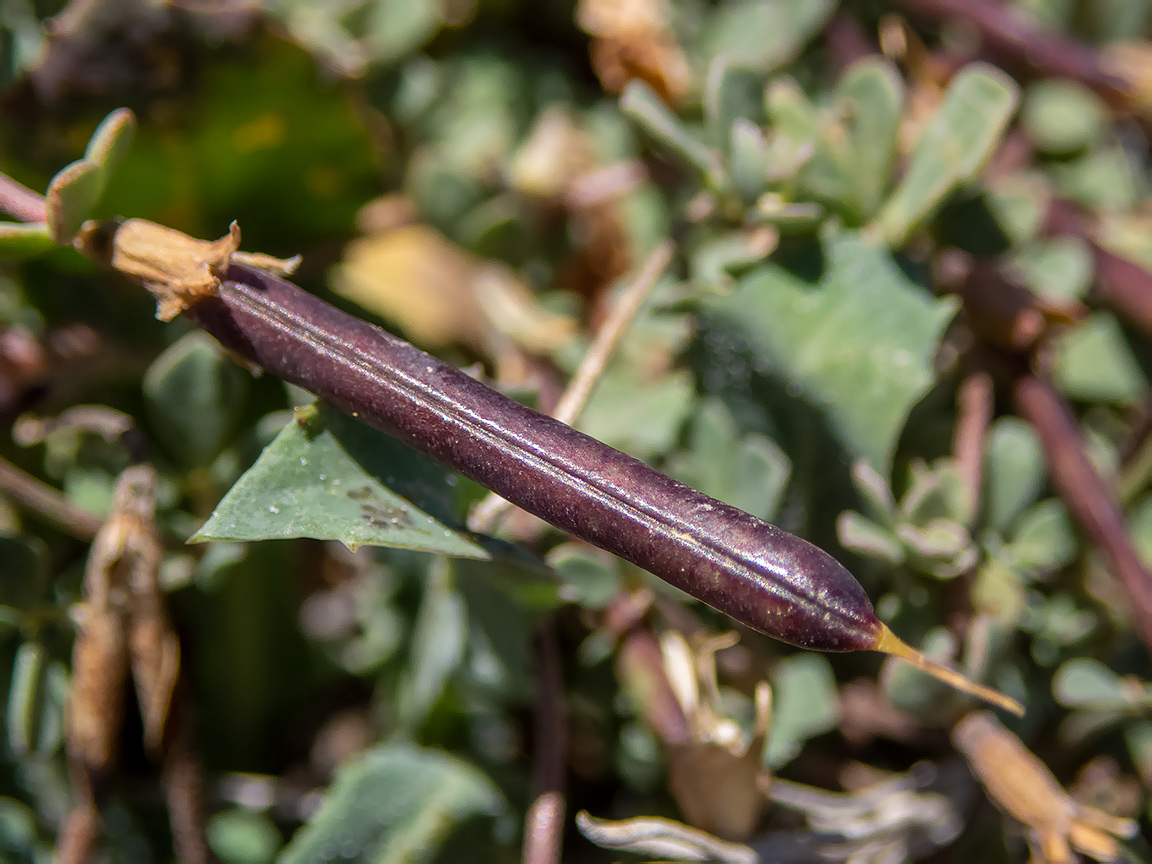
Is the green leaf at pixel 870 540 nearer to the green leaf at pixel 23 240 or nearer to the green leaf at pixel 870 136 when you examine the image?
the green leaf at pixel 870 136

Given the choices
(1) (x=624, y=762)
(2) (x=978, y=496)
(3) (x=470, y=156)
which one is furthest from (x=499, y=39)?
(1) (x=624, y=762)

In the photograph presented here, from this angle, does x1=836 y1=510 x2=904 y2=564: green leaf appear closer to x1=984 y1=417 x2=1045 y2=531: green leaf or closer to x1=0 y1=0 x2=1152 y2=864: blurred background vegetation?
x1=0 y1=0 x2=1152 y2=864: blurred background vegetation

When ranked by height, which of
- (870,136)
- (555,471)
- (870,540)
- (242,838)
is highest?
(870,136)

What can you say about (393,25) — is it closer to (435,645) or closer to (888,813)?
(435,645)

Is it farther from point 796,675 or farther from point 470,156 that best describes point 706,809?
point 470,156

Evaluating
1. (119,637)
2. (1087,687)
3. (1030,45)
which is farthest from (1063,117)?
(119,637)
